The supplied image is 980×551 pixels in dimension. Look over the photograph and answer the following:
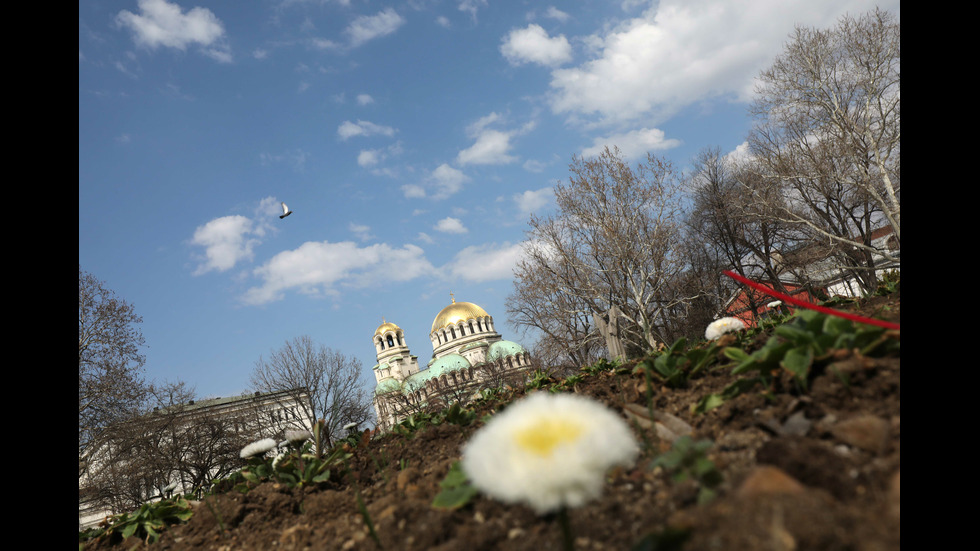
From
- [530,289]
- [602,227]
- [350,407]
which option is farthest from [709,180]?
[350,407]

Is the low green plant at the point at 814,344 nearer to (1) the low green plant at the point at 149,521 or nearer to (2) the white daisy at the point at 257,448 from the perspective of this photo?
(2) the white daisy at the point at 257,448

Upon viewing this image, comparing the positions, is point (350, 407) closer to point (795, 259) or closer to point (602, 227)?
point (602, 227)

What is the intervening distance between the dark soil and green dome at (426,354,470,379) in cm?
5514

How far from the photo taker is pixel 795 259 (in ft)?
88.1

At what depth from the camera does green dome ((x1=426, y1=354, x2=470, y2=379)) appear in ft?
187

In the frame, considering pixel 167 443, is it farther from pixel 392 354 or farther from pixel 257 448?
pixel 392 354

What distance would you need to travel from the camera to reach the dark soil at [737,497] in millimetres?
889

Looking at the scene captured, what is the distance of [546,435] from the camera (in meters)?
0.99

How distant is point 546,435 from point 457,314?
2747 inches

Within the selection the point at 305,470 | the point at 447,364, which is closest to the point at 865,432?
the point at 305,470

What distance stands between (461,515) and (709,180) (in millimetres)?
30914

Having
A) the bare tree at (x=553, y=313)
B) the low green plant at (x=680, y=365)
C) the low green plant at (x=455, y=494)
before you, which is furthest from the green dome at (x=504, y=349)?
the low green plant at (x=455, y=494)

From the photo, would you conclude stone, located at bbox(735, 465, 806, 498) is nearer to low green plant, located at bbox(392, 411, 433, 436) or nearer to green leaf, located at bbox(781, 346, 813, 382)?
green leaf, located at bbox(781, 346, 813, 382)
